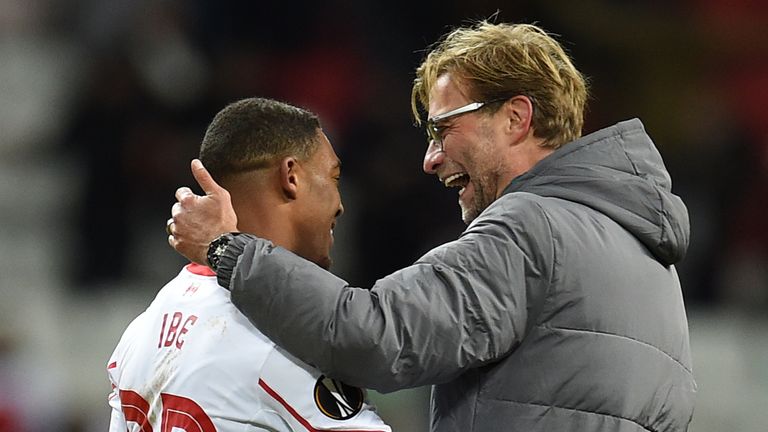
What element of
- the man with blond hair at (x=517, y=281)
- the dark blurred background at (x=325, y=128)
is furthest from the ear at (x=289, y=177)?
the dark blurred background at (x=325, y=128)

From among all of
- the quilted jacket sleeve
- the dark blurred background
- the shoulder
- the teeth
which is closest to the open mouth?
the teeth

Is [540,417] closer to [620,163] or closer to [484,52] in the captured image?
[620,163]

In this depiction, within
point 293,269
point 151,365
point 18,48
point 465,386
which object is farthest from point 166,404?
point 18,48

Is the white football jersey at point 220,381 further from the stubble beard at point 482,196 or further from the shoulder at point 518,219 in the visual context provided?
the stubble beard at point 482,196

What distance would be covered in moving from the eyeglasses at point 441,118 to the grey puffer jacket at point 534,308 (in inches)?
7.2

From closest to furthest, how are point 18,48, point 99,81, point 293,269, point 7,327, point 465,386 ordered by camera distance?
point 293,269
point 465,386
point 7,327
point 99,81
point 18,48

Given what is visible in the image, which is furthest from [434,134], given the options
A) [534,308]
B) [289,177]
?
[534,308]

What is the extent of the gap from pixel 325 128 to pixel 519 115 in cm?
384

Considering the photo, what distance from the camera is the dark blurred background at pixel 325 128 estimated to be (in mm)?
6090

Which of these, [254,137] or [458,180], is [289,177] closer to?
[254,137]

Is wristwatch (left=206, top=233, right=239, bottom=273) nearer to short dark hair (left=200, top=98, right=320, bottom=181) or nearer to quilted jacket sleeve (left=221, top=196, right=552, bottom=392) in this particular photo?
quilted jacket sleeve (left=221, top=196, right=552, bottom=392)

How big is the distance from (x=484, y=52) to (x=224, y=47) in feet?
14.5

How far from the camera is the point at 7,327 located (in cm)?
612

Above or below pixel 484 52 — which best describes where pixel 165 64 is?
below
